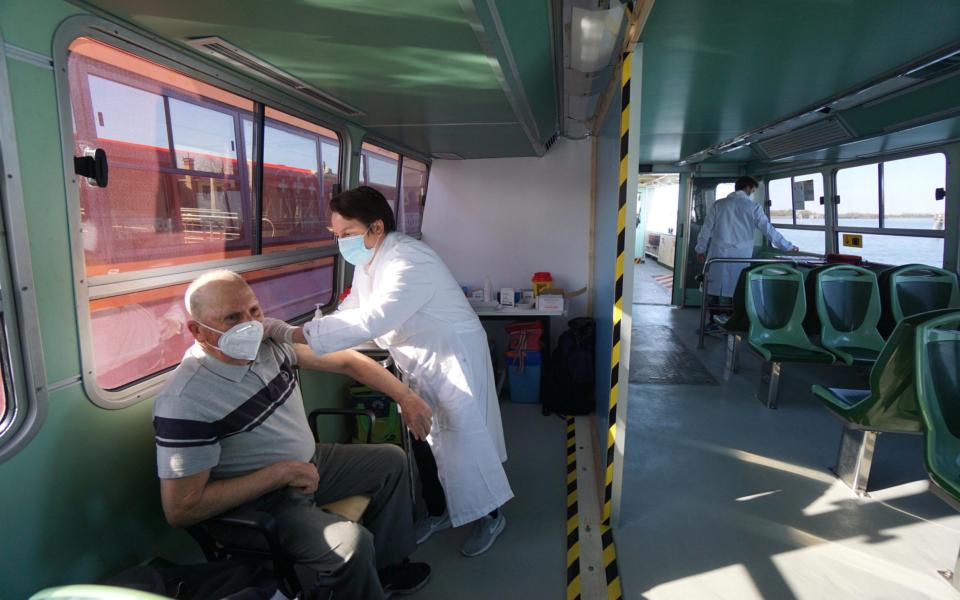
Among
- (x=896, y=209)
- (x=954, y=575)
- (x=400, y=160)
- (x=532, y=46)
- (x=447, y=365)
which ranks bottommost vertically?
(x=954, y=575)

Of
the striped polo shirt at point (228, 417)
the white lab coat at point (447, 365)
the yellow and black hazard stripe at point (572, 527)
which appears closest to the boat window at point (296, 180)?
the white lab coat at point (447, 365)

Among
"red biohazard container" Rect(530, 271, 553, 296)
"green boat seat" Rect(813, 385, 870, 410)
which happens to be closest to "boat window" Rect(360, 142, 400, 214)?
"red biohazard container" Rect(530, 271, 553, 296)

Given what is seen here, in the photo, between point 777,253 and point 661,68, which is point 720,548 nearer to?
point 661,68

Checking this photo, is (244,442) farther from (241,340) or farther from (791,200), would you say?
(791,200)

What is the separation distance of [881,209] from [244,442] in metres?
6.65

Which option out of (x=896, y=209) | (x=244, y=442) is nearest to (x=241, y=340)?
(x=244, y=442)

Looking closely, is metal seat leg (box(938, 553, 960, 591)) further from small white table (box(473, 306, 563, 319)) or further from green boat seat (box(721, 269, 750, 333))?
small white table (box(473, 306, 563, 319))

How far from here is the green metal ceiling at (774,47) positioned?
2.03 m

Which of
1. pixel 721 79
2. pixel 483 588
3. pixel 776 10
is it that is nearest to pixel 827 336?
pixel 721 79

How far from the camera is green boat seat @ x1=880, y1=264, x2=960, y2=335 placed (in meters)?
4.15

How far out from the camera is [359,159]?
354 cm

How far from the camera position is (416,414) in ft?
7.19

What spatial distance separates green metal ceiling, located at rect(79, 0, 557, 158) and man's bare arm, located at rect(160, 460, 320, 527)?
4.93 ft

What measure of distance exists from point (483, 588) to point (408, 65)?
7.84 feet
